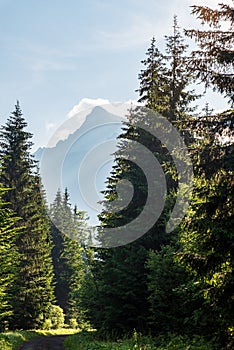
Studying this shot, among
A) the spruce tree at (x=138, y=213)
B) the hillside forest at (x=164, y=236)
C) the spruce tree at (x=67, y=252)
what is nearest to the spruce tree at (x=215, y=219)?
the hillside forest at (x=164, y=236)

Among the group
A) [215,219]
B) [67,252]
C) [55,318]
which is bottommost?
[55,318]

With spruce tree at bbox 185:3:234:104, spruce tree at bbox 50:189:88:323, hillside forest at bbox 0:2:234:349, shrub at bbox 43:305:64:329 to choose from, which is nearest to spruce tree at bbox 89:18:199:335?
hillside forest at bbox 0:2:234:349

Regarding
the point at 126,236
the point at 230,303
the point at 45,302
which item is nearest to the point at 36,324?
the point at 45,302

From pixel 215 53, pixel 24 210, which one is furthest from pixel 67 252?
pixel 215 53

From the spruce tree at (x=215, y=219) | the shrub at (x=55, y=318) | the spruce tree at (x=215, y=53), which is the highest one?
the spruce tree at (x=215, y=53)

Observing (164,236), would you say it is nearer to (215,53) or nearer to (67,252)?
(215,53)

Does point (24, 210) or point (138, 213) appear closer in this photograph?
point (138, 213)

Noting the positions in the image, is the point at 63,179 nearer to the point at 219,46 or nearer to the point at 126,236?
the point at 126,236

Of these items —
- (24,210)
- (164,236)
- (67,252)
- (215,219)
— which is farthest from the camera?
(67,252)

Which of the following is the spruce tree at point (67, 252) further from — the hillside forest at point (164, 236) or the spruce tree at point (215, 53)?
the spruce tree at point (215, 53)

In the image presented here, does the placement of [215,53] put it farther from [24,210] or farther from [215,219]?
[24,210]

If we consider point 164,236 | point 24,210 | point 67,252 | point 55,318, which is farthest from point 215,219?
point 67,252

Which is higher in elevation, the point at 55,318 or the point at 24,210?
the point at 24,210

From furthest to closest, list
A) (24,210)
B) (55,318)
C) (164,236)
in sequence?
(55,318), (24,210), (164,236)
